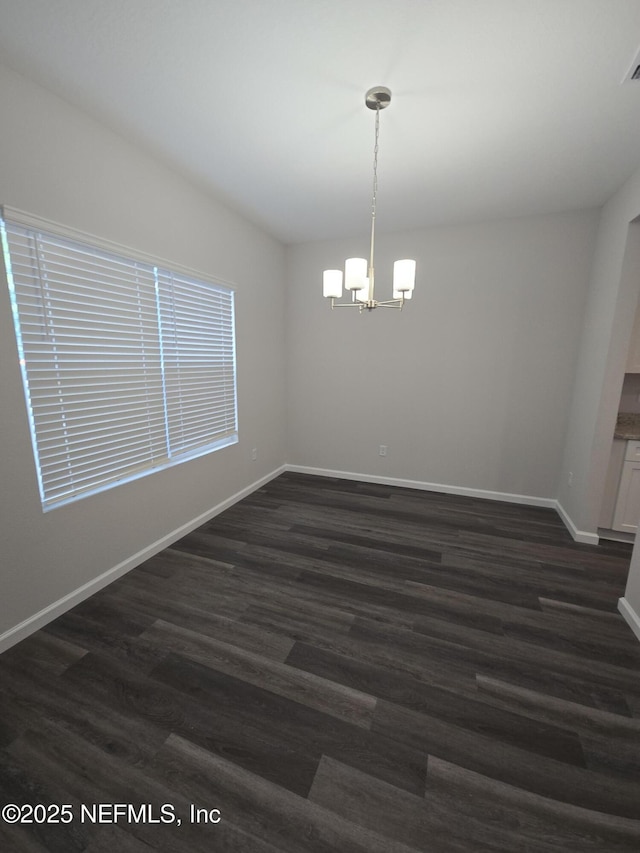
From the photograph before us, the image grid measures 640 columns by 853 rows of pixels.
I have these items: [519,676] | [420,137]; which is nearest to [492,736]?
[519,676]

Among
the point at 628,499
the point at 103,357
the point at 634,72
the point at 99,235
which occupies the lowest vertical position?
the point at 628,499

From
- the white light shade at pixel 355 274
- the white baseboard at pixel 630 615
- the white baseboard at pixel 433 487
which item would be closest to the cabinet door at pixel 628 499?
the white baseboard at pixel 433 487

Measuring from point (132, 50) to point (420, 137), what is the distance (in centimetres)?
160

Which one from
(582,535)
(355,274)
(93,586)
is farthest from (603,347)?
(93,586)

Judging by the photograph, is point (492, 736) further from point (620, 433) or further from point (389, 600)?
point (620, 433)

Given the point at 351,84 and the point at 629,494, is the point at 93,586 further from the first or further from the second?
the point at 629,494

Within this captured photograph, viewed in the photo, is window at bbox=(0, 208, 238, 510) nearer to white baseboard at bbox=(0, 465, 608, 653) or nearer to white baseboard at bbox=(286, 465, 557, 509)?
white baseboard at bbox=(0, 465, 608, 653)

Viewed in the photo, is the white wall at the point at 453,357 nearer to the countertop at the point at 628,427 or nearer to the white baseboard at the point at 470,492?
the white baseboard at the point at 470,492

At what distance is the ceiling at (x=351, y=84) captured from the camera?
139 cm

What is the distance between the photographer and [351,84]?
173 centimetres

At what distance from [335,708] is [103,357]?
2.32 metres

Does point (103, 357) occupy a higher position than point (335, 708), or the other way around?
point (103, 357)

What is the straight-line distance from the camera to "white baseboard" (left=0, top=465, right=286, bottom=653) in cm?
181

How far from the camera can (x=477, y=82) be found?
5.58 ft
